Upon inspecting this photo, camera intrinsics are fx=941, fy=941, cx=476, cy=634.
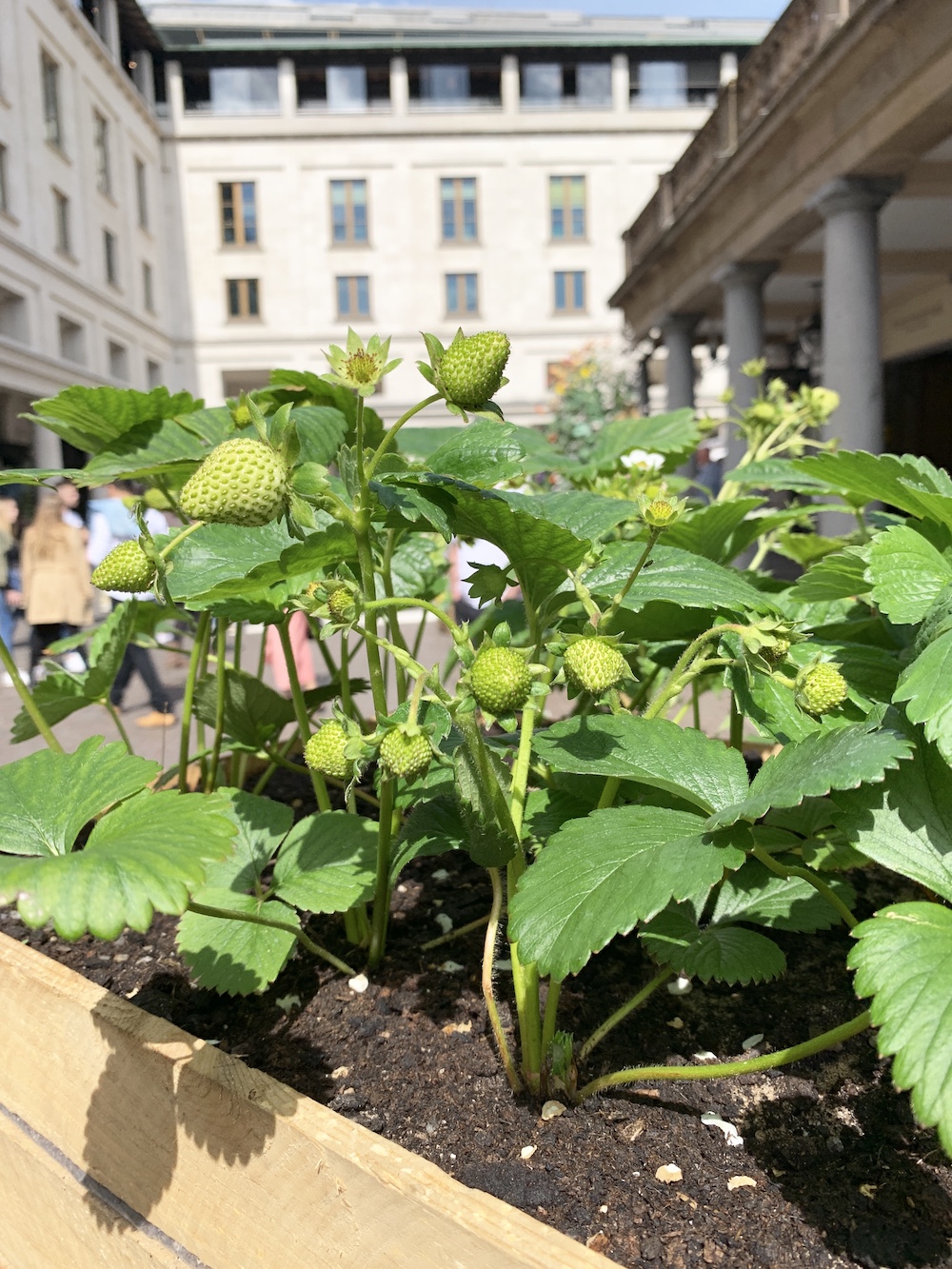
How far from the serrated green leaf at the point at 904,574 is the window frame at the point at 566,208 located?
2090 cm

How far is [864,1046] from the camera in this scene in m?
0.83

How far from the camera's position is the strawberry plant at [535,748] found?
1.86 feet

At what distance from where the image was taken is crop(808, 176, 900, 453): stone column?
4.87 meters

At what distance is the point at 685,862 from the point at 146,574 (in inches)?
16.2

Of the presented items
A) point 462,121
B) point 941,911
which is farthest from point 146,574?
point 462,121

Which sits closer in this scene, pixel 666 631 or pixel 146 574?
pixel 146 574

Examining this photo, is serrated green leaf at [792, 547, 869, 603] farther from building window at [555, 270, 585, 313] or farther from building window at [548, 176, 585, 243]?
building window at [548, 176, 585, 243]

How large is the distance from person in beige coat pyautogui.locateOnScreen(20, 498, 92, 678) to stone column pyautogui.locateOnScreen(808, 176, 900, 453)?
12.8ft

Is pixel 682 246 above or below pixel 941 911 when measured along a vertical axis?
above

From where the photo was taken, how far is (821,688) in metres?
0.69

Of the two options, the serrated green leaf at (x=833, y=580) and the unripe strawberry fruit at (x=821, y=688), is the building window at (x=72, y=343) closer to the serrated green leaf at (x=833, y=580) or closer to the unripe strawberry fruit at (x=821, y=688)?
the serrated green leaf at (x=833, y=580)

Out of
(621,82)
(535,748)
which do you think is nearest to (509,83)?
(621,82)

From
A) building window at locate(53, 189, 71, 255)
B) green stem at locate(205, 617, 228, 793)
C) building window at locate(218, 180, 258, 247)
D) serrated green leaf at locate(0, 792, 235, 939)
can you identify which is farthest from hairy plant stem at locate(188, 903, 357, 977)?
building window at locate(218, 180, 258, 247)

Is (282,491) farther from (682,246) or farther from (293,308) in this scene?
(293,308)
